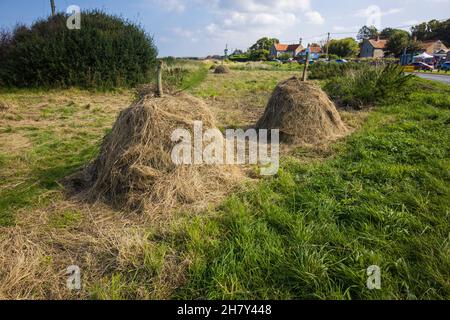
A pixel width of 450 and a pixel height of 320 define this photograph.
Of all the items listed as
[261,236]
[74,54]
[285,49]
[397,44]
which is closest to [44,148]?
[261,236]

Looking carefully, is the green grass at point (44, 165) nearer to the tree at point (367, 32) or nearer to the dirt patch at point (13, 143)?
the dirt patch at point (13, 143)

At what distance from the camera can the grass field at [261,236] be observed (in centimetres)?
192

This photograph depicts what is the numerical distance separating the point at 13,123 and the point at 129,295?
7426 mm

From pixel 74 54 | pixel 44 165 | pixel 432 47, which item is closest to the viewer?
pixel 44 165

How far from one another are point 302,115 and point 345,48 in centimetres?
6535

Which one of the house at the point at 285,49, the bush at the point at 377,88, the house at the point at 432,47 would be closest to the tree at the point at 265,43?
the house at the point at 285,49

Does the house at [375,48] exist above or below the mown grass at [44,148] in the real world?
above

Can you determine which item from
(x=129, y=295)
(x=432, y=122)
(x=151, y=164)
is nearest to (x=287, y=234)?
(x=129, y=295)

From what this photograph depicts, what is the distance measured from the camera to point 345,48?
59.8 meters

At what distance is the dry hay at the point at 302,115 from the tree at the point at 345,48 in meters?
63.4

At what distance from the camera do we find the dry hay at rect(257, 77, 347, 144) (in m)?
5.52

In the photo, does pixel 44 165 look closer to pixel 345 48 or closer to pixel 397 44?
pixel 397 44

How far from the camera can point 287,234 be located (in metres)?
2.46
